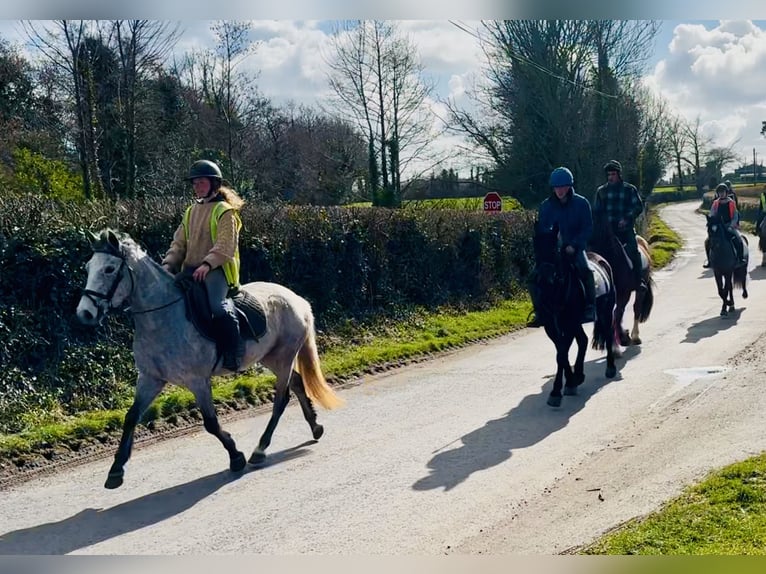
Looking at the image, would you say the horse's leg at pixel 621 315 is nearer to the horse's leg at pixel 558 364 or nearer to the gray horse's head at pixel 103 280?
the horse's leg at pixel 558 364

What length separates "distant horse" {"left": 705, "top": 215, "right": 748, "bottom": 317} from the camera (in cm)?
1541

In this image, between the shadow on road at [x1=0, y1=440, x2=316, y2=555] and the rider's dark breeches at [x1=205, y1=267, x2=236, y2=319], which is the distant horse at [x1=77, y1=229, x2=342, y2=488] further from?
the shadow on road at [x1=0, y1=440, x2=316, y2=555]

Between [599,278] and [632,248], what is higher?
[632,248]

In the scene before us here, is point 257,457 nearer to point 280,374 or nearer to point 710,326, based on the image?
point 280,374

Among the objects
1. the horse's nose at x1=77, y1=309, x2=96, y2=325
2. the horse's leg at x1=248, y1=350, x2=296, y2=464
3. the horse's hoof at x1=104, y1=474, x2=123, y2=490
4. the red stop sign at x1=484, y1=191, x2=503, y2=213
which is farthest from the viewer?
the red stop sign at x1=484, y1=191, x2=503, y2=213

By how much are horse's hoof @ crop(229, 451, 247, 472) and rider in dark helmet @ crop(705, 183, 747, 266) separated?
1232cm

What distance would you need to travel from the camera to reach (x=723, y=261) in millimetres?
15672

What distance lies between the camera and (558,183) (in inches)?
376

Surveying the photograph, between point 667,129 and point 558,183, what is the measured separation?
2975 cm

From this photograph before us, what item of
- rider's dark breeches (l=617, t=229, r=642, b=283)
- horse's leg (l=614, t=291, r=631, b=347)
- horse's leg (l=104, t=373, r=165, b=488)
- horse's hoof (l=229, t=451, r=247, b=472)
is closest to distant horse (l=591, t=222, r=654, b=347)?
horse's leg (l=614, t=291, r=631, b=347)

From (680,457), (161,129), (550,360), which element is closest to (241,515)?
(680,457)

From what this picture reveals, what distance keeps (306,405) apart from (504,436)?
82.4 inches

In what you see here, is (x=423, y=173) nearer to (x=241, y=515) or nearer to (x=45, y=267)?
(x=45, y=267)

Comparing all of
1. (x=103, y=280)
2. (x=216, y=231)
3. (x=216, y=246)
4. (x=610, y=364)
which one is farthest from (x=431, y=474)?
(x=610, y=364)
